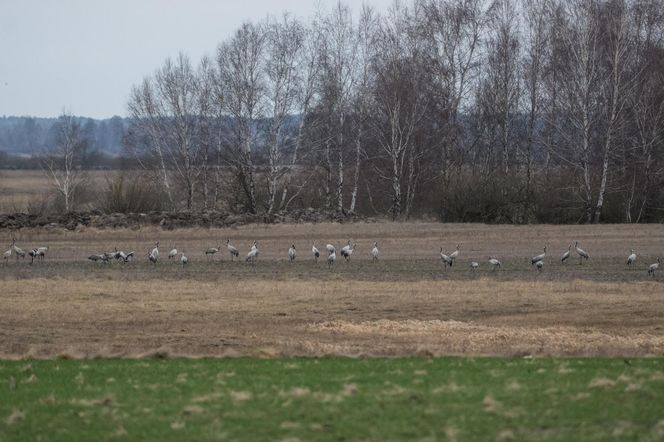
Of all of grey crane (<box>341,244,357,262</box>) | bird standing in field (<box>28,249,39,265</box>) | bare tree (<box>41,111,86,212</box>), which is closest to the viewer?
grey crane (<box>341,244,357,262</box>)

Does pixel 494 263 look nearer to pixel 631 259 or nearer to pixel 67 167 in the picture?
pixel 631 259

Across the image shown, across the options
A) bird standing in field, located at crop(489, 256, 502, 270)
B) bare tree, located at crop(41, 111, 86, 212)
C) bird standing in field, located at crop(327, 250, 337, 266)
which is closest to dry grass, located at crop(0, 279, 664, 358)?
bird standing in field, located at crop(489, 256, 502, 270)

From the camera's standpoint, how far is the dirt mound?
49969 millimetres

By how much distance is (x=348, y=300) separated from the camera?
89.4 feet

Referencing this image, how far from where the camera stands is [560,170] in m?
57.2

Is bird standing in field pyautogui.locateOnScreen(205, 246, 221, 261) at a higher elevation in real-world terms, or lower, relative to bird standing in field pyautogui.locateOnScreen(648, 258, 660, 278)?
lower

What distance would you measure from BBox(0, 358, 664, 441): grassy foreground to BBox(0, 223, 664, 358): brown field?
3.33 meters

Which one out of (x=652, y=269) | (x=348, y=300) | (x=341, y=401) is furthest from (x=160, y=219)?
(x=341, y=401)

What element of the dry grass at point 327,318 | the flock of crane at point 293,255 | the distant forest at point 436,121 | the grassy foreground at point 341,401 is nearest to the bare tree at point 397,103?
the distant forest at point 436,121

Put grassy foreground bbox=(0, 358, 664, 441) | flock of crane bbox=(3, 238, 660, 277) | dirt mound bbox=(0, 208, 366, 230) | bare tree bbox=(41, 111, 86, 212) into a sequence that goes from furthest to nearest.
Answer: bare tree bbox=(41, 111, 86, 212), dirt mound bbox=(0, 208, 366, 230), flock of crane bbox=(3, 238, 660, 277), grassy foreground bbox=(0, 358, 664, 441)

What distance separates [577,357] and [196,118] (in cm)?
4895

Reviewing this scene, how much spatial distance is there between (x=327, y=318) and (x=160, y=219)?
2759cm

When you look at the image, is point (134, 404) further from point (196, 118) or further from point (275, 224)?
point (196, 118)

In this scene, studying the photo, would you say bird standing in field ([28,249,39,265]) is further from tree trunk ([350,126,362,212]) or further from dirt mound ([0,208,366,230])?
tree trunk ([350,126,362,212])
